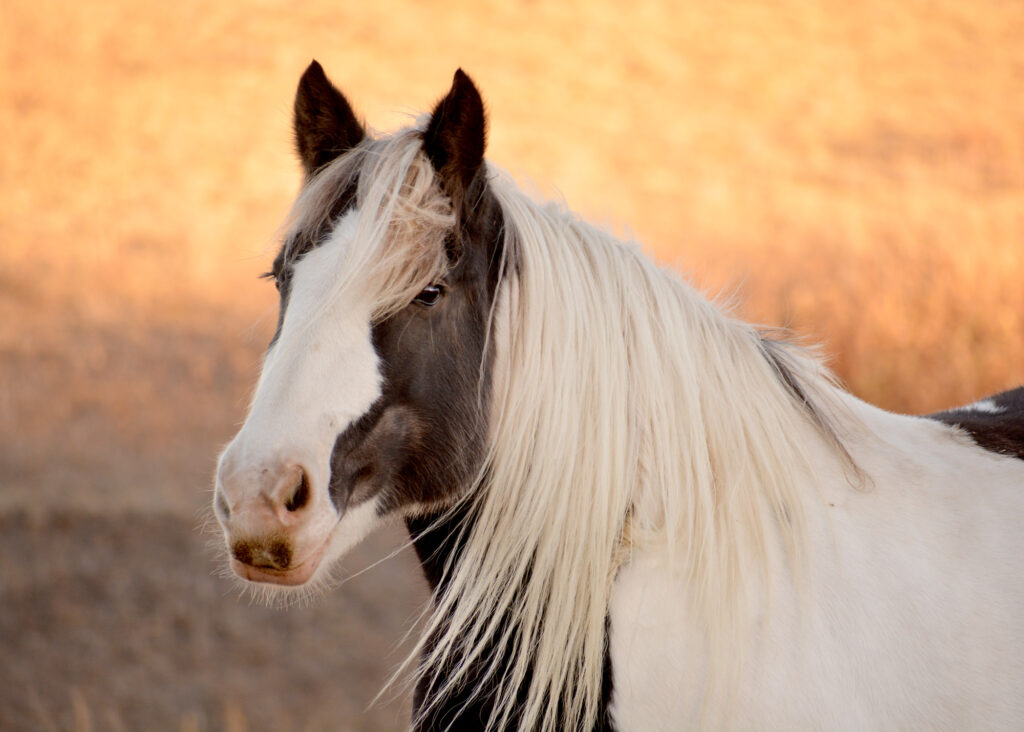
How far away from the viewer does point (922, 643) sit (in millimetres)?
1729

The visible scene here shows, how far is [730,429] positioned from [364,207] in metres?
0.92

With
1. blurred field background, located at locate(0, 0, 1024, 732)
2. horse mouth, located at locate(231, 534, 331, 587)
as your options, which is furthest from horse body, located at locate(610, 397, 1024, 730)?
blurred field background, located at locate(0, 0, 1024, 732)

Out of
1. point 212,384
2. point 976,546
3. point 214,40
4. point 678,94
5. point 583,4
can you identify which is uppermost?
point 583,4

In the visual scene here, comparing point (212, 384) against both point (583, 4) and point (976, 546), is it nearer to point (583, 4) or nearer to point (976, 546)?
point (976, 546)

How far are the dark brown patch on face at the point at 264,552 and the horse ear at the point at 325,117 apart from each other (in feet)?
3.11

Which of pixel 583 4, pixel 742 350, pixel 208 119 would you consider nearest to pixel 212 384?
pixel 208 119

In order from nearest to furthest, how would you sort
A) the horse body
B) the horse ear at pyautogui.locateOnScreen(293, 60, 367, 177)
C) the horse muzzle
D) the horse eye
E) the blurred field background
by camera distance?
1. the horse muzzle
2. the horse body
3. the horse eye
4. the horse ear at pyautogui.locateOnScreen(293, 60, 367, 177)
5. the blurred field background

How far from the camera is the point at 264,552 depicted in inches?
61.4

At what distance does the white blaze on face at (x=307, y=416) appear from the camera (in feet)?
5.05

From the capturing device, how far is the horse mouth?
5.25 ft

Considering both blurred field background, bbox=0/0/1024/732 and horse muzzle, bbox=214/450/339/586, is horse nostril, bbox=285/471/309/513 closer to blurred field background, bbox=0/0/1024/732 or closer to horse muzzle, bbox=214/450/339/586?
horse muzzle, bbox=214/450/339/586

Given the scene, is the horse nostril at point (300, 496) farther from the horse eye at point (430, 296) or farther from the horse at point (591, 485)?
the horse eye at point (430, 296)

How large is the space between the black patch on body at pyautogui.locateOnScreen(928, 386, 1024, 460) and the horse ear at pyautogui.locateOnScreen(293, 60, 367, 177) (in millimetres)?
1686

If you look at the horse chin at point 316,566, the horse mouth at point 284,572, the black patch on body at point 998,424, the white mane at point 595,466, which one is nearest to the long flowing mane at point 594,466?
the white mane at point 595,466
